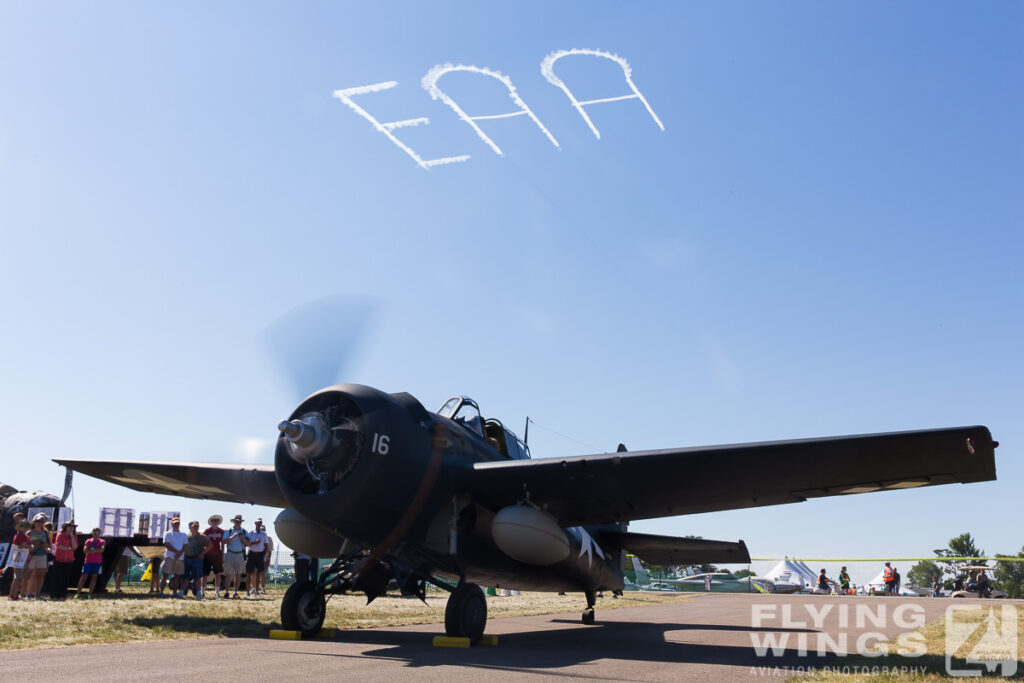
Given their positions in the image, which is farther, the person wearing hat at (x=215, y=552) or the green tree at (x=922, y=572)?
the green tree at (x=922, y=572)

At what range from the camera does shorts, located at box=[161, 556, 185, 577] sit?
16.3 m

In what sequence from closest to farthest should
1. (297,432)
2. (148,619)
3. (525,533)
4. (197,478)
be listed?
(297,432) → (525,533) → (148,619) → (197,478)

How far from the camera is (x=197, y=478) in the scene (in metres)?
12.6

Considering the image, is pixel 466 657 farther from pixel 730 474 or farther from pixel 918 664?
pixel 918 664

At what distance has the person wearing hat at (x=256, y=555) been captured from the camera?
18.9 meters

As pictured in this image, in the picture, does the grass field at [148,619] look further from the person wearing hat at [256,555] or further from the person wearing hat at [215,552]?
the person wearing hat at [256,555]

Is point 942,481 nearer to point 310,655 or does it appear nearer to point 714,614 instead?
point 310,655

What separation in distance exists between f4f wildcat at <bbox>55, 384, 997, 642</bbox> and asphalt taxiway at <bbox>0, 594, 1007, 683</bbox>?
100 centimetres

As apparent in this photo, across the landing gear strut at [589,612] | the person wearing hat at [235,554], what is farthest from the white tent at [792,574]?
the person wearing hat at [235,554]

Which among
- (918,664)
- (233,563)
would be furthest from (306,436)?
(233,563)

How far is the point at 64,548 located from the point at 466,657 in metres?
11.0

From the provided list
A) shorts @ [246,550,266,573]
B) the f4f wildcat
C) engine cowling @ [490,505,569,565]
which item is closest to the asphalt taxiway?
the f4f wildcat

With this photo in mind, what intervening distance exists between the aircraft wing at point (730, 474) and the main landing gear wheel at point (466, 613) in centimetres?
143

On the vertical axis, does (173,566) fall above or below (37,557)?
below
